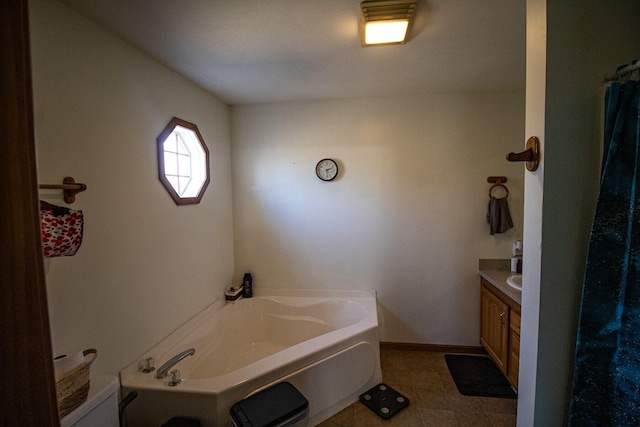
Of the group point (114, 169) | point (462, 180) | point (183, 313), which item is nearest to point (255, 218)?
point (183, 313)

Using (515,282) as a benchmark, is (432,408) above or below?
below

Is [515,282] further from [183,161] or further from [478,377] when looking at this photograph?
[183,161]

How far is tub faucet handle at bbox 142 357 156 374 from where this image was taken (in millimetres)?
1665

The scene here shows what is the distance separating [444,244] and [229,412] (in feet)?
7.37

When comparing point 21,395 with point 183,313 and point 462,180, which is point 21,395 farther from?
point 462,180

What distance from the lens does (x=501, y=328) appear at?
2.20 meters

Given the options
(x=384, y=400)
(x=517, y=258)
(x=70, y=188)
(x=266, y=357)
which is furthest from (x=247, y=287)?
(x=517, y=258)

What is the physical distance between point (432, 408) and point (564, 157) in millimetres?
1939

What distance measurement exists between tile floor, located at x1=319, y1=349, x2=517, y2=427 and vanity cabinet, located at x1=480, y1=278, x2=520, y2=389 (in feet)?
0.86

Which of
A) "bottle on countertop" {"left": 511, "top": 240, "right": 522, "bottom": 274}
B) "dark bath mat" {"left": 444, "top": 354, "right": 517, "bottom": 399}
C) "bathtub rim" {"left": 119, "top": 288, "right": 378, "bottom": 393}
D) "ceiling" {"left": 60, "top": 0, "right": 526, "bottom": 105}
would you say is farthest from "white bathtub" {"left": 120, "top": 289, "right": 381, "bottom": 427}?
"ceiling" {"left": 60, "top": 0, "right": 526, "bottom": 105}

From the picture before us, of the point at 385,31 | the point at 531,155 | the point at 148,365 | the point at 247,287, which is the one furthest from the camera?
the point at 247,287

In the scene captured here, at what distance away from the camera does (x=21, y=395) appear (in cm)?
52

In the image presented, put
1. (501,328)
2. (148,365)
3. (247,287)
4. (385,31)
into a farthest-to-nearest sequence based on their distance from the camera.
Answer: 1. (247,287)
2. (501,328)
3. (148,365)
4. (385,31)

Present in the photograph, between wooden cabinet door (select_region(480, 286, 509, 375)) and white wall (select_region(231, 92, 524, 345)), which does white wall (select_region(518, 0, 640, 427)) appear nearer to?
wooden cabinet door (select_region(480, 286, 509, 375))
